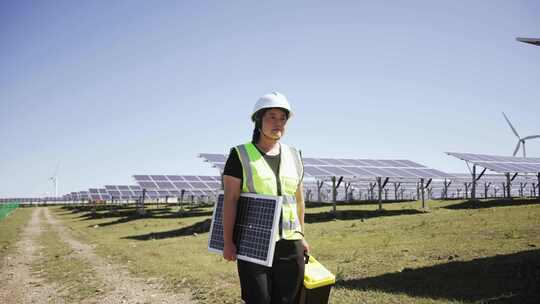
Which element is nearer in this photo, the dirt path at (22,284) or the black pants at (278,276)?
the black pants at (278,276)

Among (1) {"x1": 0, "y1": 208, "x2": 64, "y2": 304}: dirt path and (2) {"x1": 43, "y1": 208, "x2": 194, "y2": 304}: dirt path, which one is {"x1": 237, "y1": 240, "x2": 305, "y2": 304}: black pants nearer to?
(2) {"x1": 43, "y1": 208, "x2": 194, "y2": 304}: dirt path

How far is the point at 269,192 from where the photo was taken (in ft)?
10.6

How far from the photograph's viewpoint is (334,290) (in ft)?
23.4

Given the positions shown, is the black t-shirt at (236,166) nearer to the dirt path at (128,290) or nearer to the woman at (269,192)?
the woman at (269,192)

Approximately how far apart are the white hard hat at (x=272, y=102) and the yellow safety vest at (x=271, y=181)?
0.34m

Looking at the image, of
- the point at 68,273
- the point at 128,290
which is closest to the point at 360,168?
the point at 68,273

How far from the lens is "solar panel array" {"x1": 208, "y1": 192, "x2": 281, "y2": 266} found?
299 cm

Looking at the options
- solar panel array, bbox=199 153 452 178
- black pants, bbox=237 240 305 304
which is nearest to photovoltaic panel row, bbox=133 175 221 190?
solar panel array, bbox=199 153 452 178

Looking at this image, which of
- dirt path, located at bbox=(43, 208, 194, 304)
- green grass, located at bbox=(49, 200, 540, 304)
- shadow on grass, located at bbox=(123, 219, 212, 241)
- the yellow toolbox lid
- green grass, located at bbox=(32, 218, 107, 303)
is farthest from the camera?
shadow on grass, located at bbox=(123, 219, 212, 241)

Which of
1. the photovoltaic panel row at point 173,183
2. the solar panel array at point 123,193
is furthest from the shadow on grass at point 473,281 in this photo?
the solar panel array at point 123,193

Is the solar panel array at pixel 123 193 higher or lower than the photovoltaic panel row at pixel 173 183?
lower

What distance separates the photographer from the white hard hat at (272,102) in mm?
3350

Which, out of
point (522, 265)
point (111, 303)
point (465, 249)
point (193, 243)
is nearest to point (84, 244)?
point (193, 243)

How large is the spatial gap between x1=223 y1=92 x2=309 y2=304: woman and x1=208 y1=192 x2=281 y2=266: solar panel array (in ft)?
0.26
